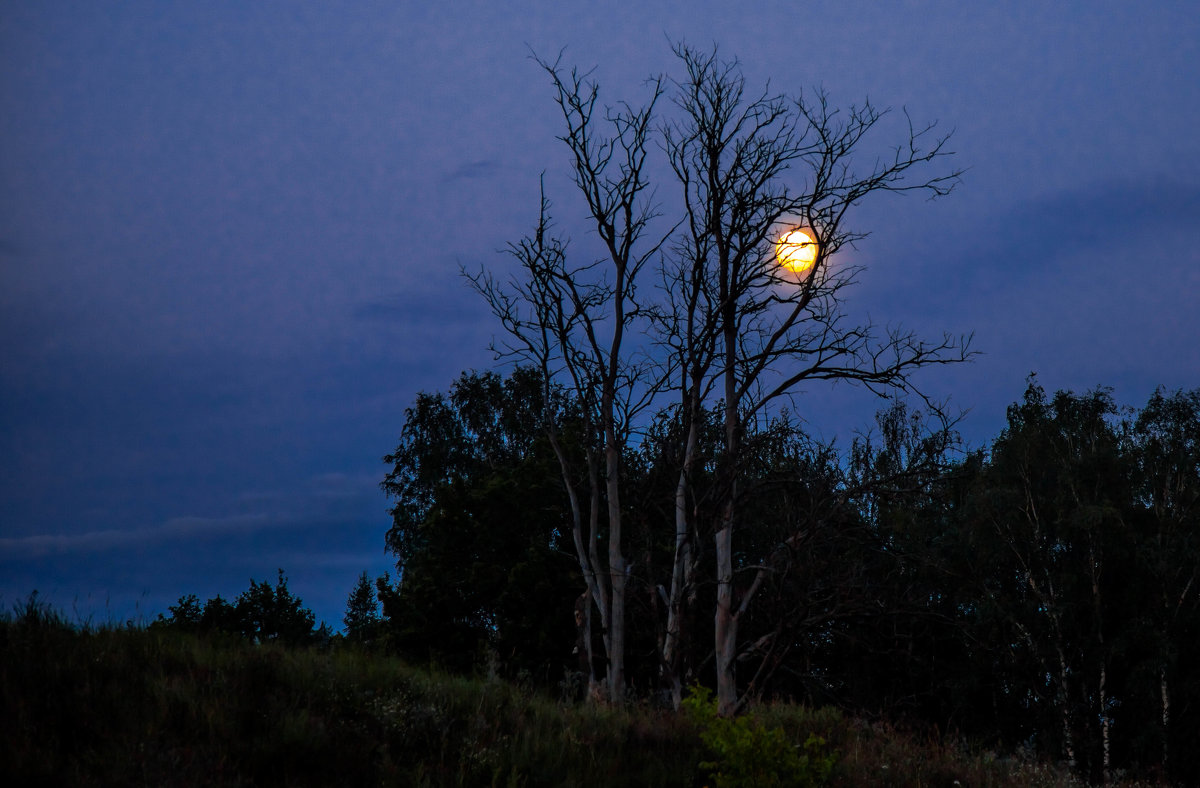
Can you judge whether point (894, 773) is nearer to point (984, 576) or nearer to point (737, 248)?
point (737, 248)

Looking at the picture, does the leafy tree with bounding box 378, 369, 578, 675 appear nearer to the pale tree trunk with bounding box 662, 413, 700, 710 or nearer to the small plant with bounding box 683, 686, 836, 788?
the pale tree trunk with bounding box 662, 413, 700, 710

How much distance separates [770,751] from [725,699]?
13.4 feet

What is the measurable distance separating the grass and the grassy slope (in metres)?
0.02

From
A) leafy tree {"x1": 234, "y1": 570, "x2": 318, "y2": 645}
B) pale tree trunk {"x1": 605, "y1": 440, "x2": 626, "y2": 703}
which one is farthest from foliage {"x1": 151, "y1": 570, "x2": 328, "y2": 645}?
pale tree trunk {"x1": 605, "y1": 440, "x2": 626, "y2": 703}

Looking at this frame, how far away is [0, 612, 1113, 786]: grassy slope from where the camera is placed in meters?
6.46

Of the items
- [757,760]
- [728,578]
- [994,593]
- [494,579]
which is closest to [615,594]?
[728,578]

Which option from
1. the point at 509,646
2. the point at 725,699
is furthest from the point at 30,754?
the point at 509,646

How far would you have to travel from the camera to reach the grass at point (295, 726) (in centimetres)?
646

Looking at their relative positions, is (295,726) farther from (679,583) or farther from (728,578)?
(679,583)

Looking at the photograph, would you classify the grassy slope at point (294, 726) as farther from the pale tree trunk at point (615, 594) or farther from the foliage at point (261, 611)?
the foliage at point (261, 611)

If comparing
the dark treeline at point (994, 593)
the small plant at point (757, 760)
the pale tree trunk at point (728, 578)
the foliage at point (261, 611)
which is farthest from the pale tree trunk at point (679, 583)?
the foliage at point (261, 611)

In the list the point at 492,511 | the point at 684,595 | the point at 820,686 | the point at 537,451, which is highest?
the point at 537,451

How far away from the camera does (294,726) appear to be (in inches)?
285

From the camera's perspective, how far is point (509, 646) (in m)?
26.2
